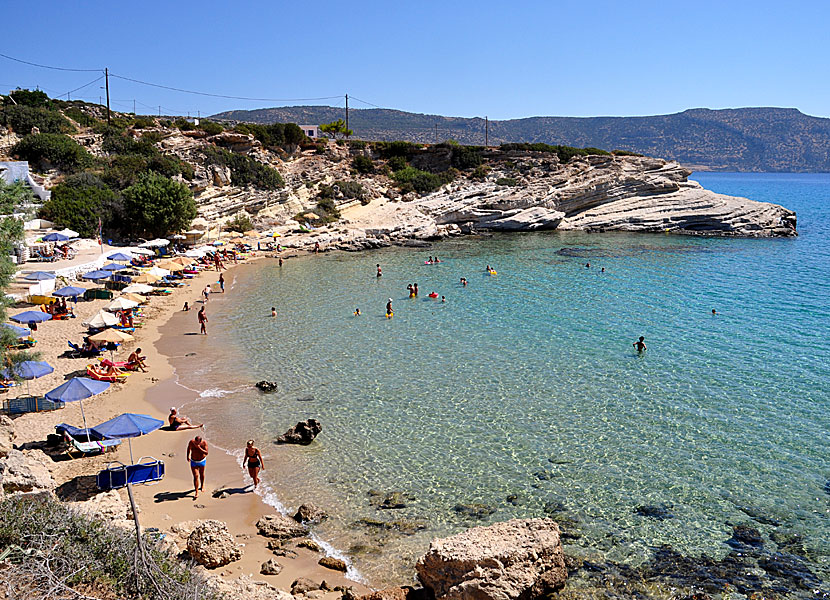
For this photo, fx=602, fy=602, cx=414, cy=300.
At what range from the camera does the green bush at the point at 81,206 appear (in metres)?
34.8

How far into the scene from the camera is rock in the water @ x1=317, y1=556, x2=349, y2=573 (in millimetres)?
9141

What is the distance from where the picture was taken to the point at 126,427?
455 inches

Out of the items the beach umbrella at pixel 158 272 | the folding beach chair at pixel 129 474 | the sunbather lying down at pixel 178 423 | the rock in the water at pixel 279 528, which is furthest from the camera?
the beach umbrella at pixel 158 272

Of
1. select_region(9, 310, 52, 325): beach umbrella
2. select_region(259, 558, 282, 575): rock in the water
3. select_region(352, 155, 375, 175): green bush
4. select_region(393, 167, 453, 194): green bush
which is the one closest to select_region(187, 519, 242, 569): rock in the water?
select_region(259, 558, 282, 575): rock in the water

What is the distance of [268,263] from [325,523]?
2944 cm

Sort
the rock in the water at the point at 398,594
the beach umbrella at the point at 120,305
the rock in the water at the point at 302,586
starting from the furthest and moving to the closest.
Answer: the beach umbrella at the point at 120,305 → the rock in the water at the point at 302,586 → the rock in the water at the point at 398,594

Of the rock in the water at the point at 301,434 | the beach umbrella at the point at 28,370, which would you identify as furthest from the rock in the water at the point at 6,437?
the rock in the water at the point at 301,434

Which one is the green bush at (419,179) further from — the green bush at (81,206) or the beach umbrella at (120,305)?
the beach umbrella at (120,305)

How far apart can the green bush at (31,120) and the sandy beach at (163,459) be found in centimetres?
3089

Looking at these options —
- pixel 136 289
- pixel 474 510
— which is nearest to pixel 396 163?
pixel 136 289

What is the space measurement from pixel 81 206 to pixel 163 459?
2826cm

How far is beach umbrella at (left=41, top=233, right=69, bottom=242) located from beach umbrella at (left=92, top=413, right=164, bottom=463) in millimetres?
22606

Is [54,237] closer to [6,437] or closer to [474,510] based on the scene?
[6,437]

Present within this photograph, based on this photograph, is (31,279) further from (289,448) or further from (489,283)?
(489,283)
